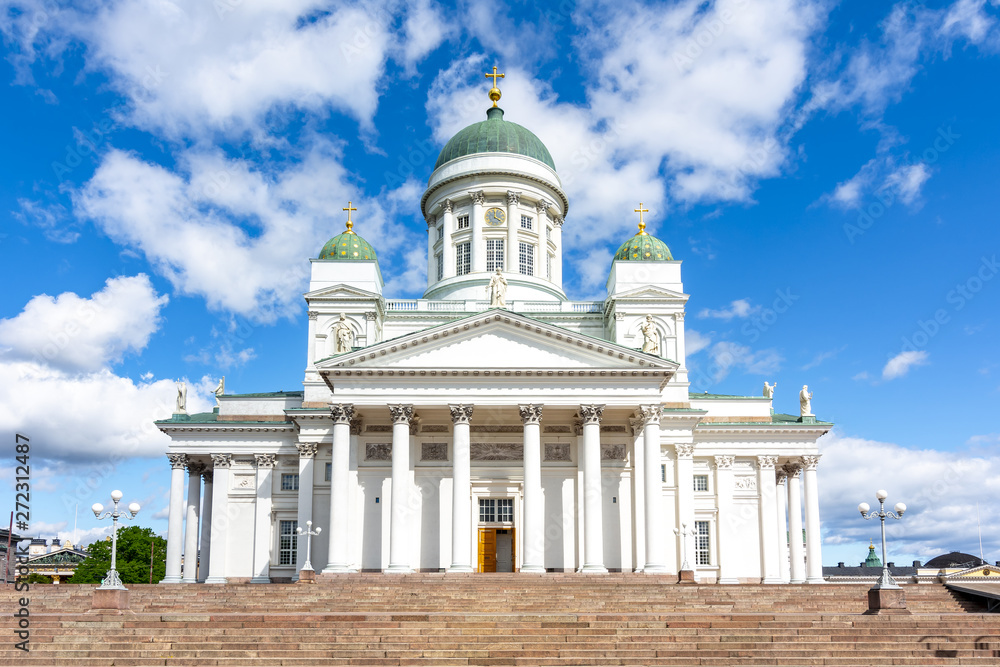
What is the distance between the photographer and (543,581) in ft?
112

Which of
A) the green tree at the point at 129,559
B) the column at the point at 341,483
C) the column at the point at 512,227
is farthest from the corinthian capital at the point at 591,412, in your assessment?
the green tree at the point at 129,559

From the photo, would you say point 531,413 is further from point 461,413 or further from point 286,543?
point 286,543

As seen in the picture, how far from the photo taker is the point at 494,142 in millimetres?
57531

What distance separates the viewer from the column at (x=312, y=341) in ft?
156

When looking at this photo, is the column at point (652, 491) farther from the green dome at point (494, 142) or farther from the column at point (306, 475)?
the green dome at point (494, 142)

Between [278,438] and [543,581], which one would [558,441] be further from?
[278,438]

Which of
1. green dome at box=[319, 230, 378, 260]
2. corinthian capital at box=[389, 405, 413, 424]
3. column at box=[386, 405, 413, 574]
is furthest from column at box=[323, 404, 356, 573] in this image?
green dome at box=[319, 230, 378, 260]

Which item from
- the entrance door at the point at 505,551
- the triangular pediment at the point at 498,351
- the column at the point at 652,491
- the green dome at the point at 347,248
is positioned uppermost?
the green dome at the point at 347,248

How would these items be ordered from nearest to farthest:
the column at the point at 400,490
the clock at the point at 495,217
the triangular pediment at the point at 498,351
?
the column at the point at 400,490, the triangular pediment at the point at 498,351, the clock at the point at 495,217

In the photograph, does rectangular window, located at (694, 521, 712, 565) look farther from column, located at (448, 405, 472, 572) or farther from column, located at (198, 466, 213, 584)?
column, located at (198, 466, 213, 584)

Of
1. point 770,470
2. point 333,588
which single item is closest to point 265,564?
point 333,588

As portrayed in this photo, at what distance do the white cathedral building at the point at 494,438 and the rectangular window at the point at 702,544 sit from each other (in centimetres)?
10

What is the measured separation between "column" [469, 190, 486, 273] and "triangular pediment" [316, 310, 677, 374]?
15.9 metres

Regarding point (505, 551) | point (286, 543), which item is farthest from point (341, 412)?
point (286, 543)
